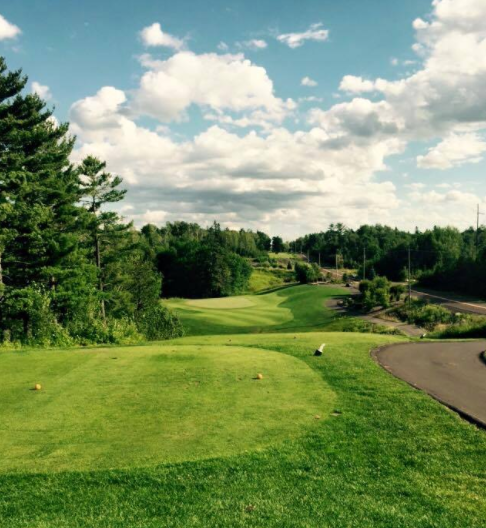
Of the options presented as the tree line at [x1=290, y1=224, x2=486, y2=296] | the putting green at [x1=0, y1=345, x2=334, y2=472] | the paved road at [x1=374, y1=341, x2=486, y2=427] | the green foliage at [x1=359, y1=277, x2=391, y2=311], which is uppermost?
the tree line at [x1=290, y1=224, x2=486, y2=296]

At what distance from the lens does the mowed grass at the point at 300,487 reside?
5.68 m

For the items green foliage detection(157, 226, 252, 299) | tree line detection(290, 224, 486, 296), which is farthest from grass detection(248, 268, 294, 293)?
tree line detection(290, 224, 486, 296)

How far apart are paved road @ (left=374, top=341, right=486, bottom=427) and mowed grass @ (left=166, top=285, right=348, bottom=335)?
3415 cm

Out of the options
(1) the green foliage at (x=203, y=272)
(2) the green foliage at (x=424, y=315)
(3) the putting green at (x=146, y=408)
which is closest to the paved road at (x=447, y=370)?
(3) the putting green at (x=146, y=408)

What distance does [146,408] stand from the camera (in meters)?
9.51

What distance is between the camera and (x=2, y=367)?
44.3 feet

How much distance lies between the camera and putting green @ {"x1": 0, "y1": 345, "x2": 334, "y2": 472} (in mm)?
7430

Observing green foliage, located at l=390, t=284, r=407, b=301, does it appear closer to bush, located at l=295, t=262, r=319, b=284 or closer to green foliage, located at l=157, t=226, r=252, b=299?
bush, located at l=295, t=262, r=319, b=284

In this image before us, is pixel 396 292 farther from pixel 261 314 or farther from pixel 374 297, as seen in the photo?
pixel 261 314

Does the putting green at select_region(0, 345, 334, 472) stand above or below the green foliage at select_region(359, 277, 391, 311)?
above

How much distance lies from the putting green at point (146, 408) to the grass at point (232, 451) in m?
0.04

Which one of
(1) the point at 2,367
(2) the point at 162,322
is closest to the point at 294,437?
(1) the point at 2,367

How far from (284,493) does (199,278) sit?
96441mm

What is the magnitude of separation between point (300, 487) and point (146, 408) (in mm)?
4262
